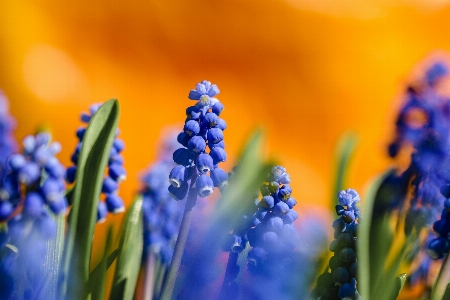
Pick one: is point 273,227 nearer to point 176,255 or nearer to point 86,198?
point 176,255

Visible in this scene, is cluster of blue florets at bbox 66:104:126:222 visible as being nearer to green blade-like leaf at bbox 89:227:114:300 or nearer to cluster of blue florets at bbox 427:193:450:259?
green blade-like leaf at bbox 89:227:114:300

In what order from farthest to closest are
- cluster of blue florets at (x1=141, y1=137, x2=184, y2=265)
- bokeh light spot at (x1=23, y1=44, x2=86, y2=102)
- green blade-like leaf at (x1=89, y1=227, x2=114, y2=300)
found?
bokeh light spot at (x1=23, y1=44, x2=86, y2=102) < cluster of blue florets at (x1=141, y1=137, x2=184, y2=265) < green blade-like leaf at (x1=89, y1=227, x2=114, y2=300)

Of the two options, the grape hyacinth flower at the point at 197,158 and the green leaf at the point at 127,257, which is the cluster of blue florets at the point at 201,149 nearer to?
the grape hyacinth flower at the point at 197,158

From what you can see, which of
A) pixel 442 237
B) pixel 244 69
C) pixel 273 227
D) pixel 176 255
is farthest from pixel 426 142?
pixel 244 69

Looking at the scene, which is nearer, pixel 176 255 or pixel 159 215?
pixel 176 255

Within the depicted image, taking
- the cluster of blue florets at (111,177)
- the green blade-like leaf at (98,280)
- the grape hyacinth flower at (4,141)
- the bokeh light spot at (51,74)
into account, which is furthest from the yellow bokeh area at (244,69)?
the green blade-like leaf at (98,280)

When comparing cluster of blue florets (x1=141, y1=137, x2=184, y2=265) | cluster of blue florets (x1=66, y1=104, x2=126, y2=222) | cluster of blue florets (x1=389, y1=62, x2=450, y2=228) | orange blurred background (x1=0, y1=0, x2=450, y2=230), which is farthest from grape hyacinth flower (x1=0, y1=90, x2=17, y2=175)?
cluster of blue florets (x1=389, y1=62, x2=450, y2=228)
